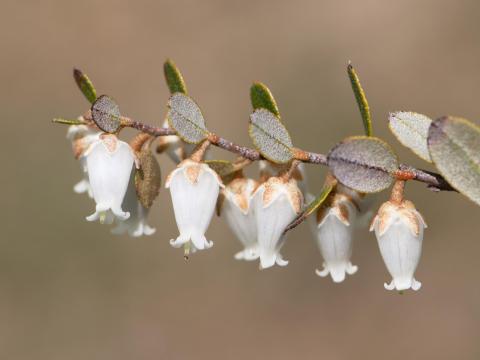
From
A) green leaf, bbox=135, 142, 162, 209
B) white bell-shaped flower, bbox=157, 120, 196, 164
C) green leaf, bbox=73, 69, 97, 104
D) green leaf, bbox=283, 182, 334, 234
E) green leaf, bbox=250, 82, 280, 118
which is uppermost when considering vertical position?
green leaf, bbox=73, 69, 97, 104

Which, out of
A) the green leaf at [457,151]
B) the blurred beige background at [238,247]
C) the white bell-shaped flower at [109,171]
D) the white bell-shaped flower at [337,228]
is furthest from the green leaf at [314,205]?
the blurred beige background at [238,247]

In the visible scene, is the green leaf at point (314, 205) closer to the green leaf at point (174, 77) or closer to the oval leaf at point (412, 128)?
the oval leaf at point (412, 128)

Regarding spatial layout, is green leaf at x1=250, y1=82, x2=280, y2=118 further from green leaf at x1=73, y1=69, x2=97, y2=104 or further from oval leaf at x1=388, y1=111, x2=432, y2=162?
green leaf at x1=73, y1=69, x2=97, y2=104

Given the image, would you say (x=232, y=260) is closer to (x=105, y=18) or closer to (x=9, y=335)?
(x=9, y=335)

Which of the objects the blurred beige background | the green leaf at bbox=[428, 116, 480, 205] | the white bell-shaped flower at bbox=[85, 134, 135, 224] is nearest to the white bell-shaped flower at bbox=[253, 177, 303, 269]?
the white bell-shaped flower at bbox=[85, 134, 135, 224]

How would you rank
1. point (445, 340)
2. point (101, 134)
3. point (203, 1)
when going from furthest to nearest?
point (203, 1)
point (445, 340)
point (101, 134)

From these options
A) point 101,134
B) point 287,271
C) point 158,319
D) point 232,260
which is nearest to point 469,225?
point 287,271
